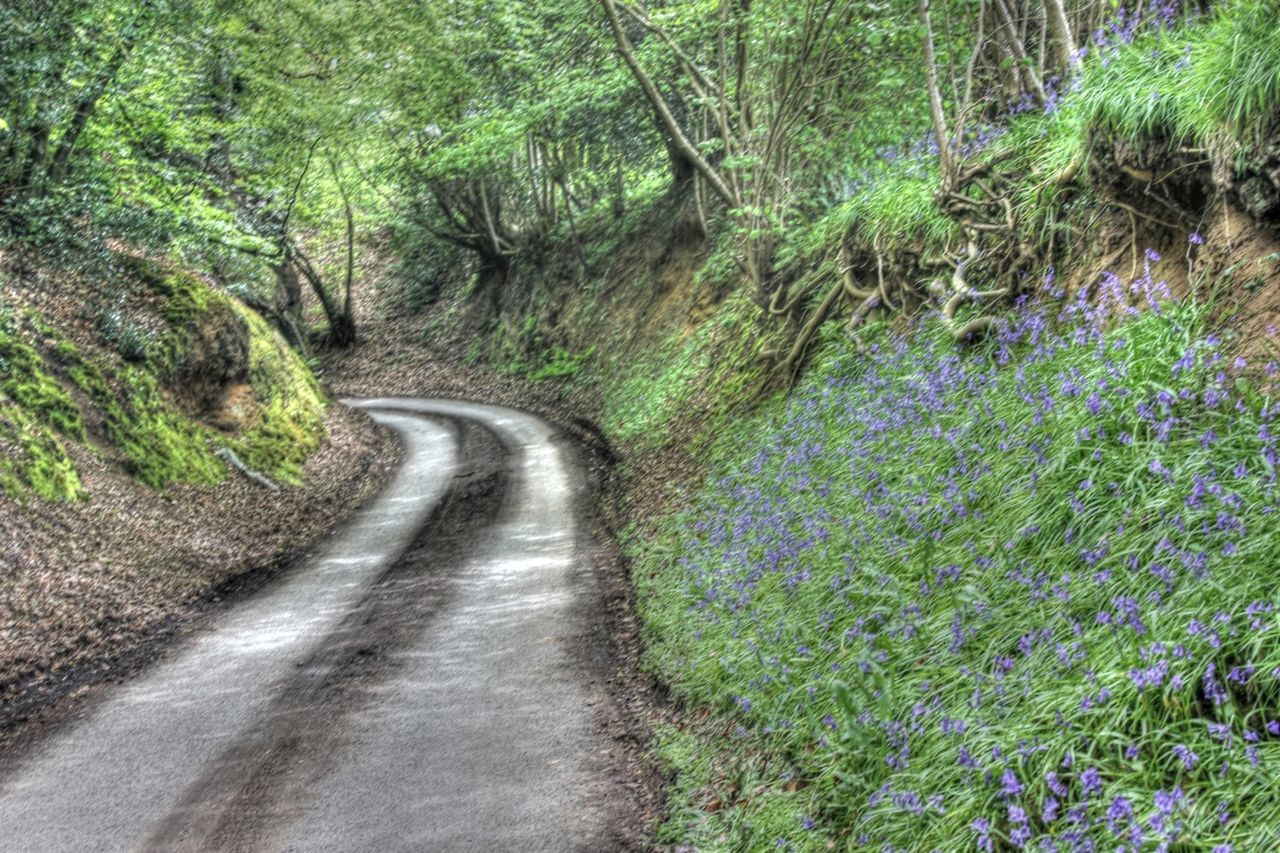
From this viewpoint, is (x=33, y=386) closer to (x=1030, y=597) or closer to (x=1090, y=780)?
(x=1030, y=597)

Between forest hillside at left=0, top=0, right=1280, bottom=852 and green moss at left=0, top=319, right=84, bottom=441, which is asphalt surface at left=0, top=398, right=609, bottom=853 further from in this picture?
green moss at left=0, top=319, right=84, bottom=441

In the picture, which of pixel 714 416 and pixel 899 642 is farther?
pixel 714 416

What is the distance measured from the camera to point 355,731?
7.71 m

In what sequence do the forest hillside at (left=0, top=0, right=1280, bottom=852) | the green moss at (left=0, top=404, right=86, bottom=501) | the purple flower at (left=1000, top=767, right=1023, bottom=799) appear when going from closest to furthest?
the purple flower at (left=1000, top=767, right=1023, bottom=799)
the forest hillside at (left=0, top=0, right=1280, bottom=852)
the green moss at (left=0, top=404, right=86, bottom=501)

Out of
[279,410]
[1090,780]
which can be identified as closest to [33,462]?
[279,410]

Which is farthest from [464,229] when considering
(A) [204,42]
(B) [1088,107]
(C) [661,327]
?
(B) [1088,107]

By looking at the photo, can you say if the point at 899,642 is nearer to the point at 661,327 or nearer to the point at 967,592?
A: the point at 967,592

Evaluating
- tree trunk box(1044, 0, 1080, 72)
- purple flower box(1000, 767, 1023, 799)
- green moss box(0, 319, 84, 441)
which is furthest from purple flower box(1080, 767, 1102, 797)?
green moss box(0, 319, 84, 441)

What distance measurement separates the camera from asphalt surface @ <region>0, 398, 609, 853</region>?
247 inches

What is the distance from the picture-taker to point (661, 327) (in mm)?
23922

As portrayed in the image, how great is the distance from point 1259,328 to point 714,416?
1022 centimetres

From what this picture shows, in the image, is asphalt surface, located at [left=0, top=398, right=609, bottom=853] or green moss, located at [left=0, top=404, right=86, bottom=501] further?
green moss, located at [left=0, top=404, right=86, bottom=501]

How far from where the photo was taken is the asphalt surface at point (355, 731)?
6.27m

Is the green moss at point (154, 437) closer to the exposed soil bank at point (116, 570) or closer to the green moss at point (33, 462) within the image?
the exposed soil bank at point (116, 570)
